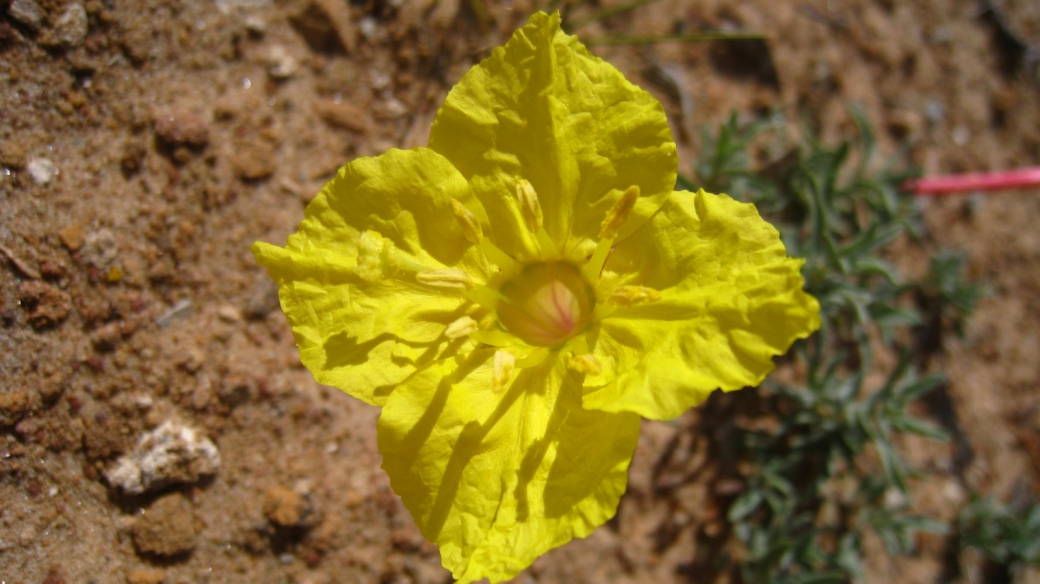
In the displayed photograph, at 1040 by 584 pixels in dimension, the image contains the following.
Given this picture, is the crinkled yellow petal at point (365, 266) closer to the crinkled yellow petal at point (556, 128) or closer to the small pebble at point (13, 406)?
the crinkled yellow petal at point (556, 128)

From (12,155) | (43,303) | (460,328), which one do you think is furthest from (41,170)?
(460,328)

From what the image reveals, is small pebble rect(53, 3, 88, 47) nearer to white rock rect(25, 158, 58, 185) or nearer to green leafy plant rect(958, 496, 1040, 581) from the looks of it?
white rock rect(25, 158, 58, 185)

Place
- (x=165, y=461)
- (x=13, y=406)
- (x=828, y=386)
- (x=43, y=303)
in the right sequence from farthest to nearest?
(x=828, y=386) → (x=165, y=461) → (x=43, y=303) → (x=13, y=406)

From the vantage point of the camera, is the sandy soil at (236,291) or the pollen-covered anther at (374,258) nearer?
the pollen-covered anther at (374,258)

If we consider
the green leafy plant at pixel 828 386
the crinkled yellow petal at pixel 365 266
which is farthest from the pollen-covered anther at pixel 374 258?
the green leafy plant at pixel 828 386

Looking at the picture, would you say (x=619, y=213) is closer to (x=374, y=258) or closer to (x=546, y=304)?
(x=546, y=304)
